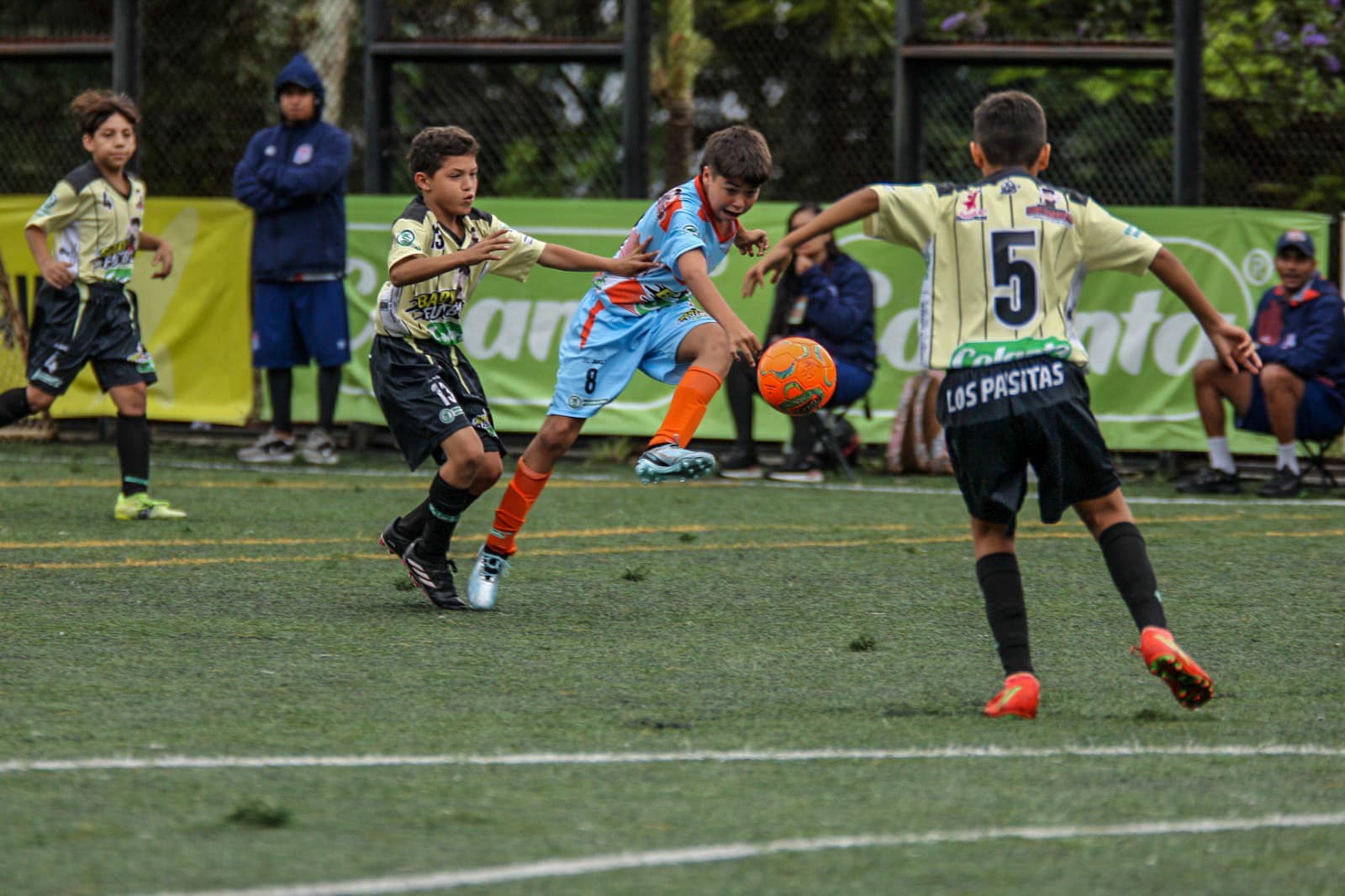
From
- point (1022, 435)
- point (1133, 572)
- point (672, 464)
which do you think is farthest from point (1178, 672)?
point (672, 464)

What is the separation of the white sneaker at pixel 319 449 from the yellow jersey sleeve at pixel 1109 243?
800 cm

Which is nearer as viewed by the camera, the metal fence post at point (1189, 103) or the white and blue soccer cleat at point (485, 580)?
the white and blue soccer cleat at point (485, 580)

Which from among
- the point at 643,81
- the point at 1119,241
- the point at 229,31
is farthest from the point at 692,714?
the point at 229,31

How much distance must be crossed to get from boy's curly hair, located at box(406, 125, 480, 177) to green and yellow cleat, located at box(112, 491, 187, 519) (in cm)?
318

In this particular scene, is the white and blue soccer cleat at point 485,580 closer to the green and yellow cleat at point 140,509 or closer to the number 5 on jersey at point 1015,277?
the number 5 on jersey at point 1015,277

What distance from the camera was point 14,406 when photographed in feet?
30.7

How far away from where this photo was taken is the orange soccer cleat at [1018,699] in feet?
16.3

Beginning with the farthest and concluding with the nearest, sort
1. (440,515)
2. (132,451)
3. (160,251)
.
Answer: (160,251), (132,451), (440,515)

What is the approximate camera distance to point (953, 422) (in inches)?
202

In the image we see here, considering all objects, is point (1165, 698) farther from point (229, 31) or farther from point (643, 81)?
point (229, 31)

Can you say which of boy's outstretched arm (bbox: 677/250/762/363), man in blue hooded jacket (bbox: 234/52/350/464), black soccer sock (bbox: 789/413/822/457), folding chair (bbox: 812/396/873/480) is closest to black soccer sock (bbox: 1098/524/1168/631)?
boy's outstretched arm (bbox: 677/250/762/363)

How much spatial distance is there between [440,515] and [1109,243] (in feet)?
8.95

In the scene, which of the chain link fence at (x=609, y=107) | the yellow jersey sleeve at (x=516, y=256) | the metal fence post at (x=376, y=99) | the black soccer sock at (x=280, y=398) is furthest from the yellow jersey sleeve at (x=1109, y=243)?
the metal fence post at (x=376, y=99)

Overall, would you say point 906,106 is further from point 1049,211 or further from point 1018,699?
point 1018,699
